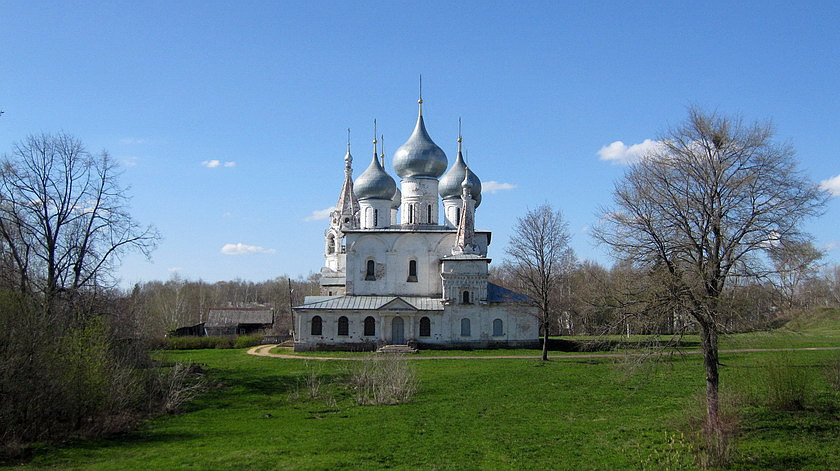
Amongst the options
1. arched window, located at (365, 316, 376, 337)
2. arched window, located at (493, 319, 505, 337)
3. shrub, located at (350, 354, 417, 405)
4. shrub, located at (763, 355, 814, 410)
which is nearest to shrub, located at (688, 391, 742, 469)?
shrub, located at (763, 355, 814, 410)

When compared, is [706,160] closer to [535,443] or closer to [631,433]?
[631,433]

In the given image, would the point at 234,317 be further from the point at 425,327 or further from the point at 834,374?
the point at 834,374

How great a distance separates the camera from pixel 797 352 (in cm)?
3047

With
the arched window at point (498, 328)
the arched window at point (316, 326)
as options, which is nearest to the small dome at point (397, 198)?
the arched window at point (316, 326)

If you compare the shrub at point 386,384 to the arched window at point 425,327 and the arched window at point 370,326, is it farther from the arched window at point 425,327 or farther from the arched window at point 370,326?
the arched window at point 425,327

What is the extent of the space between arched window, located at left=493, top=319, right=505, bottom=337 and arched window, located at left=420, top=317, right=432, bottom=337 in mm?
3394

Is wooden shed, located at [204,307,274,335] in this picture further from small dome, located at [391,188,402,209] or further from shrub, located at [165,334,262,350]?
small dome, located at [391,188,402,209]

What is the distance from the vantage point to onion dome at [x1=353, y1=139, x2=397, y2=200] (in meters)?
42.5

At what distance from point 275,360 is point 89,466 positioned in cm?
1894

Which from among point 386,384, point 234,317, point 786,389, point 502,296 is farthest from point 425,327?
point 234,317

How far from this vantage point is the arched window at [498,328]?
37425 millimetres

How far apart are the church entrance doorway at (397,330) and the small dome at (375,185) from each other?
876 cm

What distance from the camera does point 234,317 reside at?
54.4m

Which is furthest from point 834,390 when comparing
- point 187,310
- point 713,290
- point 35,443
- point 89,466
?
point 187,310
